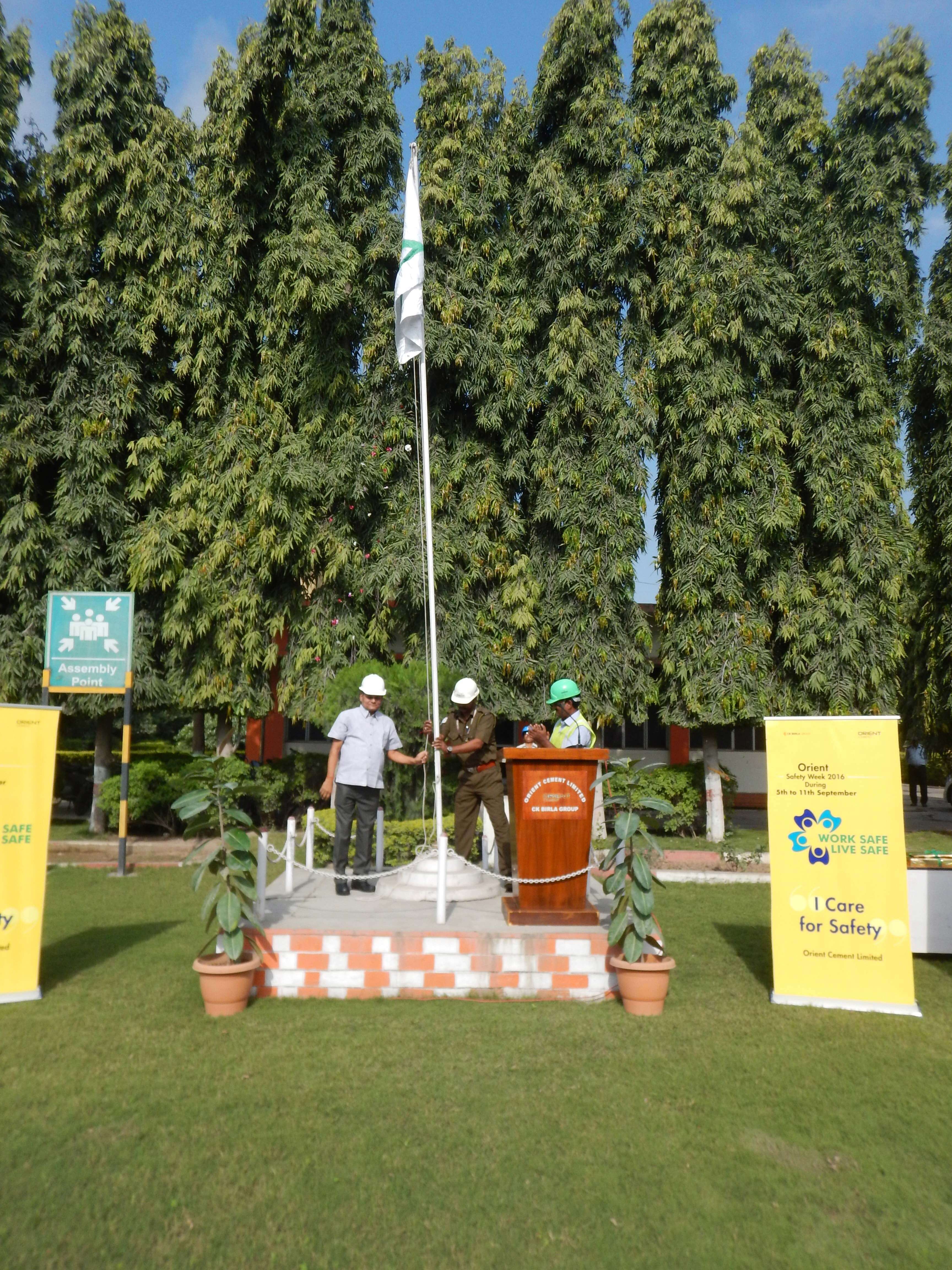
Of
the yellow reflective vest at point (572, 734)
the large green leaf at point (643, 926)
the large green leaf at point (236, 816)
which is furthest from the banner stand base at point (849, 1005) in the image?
the large green leaf at point (236, 816)

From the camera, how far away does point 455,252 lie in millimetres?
14438

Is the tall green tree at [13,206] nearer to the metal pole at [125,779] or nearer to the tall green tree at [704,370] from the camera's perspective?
the metal pole at [125,779]

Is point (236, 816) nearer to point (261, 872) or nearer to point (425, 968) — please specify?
point (261, 872)

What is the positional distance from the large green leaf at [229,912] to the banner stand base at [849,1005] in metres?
3.49

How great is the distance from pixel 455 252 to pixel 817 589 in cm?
770

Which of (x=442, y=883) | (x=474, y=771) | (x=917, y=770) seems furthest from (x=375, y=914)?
(x=917, y=770)

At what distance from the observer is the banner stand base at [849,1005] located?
5.83m

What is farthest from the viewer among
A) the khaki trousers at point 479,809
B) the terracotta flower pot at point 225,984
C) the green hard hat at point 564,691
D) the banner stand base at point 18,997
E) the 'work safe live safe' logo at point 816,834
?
the khaki trousers at point 479,809

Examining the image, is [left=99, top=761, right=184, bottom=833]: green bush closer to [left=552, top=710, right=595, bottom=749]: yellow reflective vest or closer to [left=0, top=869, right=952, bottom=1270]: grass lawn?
[left=0, top=869, right=952, bottom=1270]: grass lawn

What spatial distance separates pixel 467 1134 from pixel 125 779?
26.9 ft

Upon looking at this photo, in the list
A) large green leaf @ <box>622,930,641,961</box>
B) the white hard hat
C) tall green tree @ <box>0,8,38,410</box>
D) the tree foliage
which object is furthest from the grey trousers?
tall green tree @ <box>0,8,38,410</box>

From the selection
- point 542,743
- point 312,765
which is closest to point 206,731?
point 312,765

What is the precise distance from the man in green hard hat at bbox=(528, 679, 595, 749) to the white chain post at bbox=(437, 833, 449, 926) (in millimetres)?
1225

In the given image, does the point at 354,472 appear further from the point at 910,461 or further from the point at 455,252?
the point at 910,461
